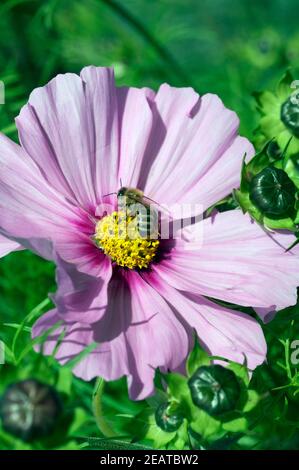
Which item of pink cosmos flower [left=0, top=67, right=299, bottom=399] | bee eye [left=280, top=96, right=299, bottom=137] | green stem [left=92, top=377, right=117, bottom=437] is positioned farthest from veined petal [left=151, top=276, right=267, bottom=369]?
bee eye [left=280, top=96, right=299, bottom=137]

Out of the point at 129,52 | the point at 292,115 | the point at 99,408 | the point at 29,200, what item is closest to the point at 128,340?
the point at 99,408

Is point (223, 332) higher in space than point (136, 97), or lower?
lower

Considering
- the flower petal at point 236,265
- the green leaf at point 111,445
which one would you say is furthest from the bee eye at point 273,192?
the green leaf at point 111,445

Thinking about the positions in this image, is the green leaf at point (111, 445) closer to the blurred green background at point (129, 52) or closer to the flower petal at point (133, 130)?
the blurred green background at point (129, 52)

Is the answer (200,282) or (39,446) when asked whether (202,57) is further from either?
(39,446)

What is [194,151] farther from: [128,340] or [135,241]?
[128,340]

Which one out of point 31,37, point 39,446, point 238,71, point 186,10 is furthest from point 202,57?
point 39,446
